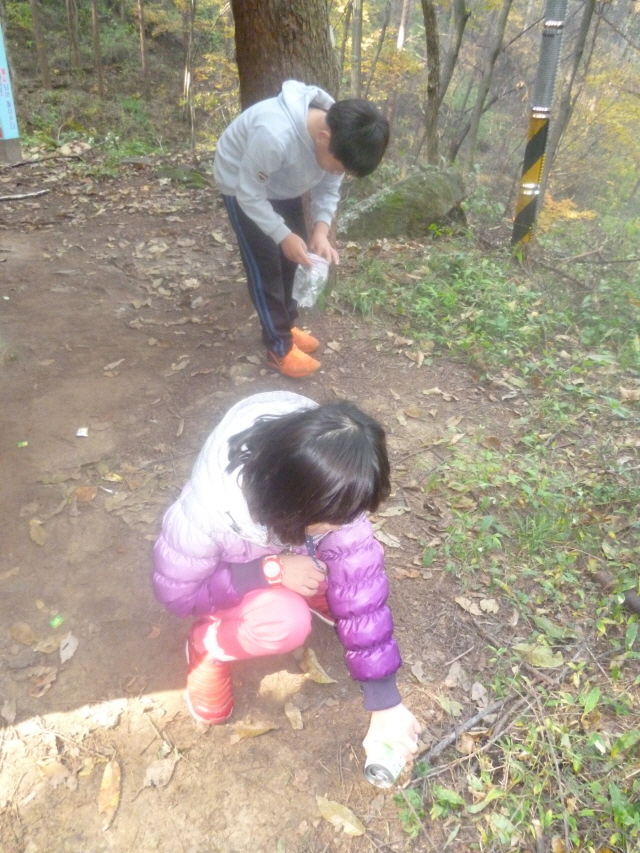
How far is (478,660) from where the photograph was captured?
2.28 m

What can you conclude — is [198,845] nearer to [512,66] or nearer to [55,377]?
[55,377]

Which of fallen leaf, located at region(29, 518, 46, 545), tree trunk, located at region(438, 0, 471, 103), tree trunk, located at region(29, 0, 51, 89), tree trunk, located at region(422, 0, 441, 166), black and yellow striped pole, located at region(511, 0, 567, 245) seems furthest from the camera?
tree trunk, located at region(29, 0, 51, 89)

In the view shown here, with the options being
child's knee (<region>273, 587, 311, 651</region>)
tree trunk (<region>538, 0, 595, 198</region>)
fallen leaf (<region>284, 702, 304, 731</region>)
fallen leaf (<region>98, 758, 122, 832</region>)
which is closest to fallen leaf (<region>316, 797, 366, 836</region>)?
fallen leaf (<region>284, 702, 304, 731</region>)

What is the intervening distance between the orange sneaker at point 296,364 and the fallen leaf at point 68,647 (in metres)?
1.95

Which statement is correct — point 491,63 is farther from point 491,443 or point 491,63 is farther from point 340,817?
point 340,817

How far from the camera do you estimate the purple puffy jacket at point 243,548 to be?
1871 mm

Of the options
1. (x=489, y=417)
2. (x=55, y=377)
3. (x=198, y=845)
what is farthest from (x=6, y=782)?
(x=489, y=417)

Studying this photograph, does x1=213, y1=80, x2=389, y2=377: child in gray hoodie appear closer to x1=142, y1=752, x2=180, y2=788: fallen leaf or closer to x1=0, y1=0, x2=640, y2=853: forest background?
x1=0, y1=0, x2=640, y2=853: forest background

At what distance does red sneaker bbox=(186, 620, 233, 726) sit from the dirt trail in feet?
0.24

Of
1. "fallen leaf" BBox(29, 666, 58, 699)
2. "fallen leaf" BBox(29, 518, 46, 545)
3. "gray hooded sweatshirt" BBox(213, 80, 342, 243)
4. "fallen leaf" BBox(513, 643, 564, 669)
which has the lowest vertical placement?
"fallen leaf" BBox(29, 666, 58, 699)

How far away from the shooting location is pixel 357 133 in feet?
8.59

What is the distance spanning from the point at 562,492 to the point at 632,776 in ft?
4.47

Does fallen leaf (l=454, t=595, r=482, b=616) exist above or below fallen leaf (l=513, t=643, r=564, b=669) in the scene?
above

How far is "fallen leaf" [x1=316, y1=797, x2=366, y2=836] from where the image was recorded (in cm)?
183
